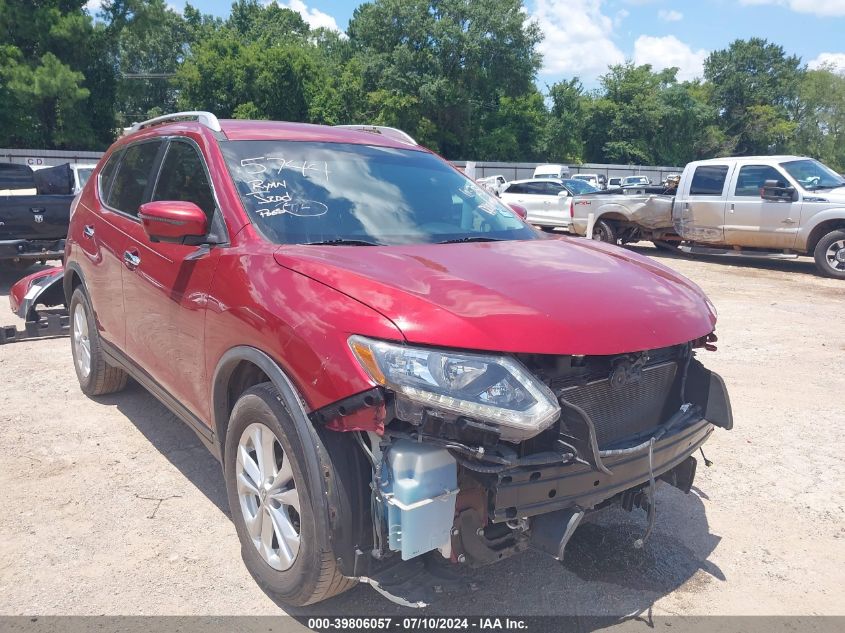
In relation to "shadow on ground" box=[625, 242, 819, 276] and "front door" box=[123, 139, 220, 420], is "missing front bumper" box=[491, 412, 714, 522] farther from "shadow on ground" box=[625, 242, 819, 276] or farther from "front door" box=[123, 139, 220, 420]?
"shadow on ground" box=[625, 242, 819, 276]

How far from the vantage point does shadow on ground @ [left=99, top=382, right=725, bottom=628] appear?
110 inches

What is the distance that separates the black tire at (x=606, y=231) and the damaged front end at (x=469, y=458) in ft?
42.8

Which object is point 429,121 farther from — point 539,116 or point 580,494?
point 580,494

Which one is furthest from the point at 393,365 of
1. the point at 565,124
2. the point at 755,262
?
the point at 565,124

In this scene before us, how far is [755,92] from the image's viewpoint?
7788 cm

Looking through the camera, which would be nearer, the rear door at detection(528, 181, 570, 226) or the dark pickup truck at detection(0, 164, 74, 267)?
the dark pickup truck at detection(0, 164, 74, 267)

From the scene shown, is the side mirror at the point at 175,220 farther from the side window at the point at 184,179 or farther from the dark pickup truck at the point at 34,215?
the dark pickup truck at the point at 34,215

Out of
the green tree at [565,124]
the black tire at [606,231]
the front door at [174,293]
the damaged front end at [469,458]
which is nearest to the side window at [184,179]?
the front door at [174,293]

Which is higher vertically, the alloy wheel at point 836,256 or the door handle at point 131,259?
the door handle at point 131,259

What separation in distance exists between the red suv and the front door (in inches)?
0.7

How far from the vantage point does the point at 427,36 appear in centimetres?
5222

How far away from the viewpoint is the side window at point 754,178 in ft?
40.5

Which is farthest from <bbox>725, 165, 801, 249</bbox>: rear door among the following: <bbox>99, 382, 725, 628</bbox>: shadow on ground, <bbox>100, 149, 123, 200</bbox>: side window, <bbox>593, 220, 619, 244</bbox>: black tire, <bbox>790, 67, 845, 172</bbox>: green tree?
<bbox>790, 67, 845, 172</bbox>: green tree

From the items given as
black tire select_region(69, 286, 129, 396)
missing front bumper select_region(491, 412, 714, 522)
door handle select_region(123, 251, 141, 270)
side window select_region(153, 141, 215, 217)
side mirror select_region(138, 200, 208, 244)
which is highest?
side window select_region(153, 141, 215, 217)
